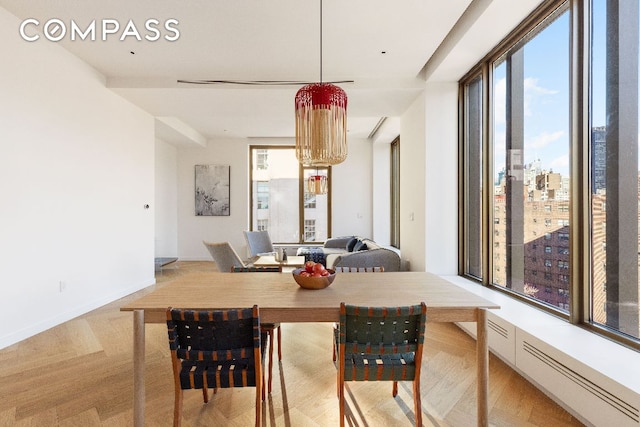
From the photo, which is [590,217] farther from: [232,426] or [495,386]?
[232,426]

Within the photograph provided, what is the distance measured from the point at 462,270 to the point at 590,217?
72.3 inches

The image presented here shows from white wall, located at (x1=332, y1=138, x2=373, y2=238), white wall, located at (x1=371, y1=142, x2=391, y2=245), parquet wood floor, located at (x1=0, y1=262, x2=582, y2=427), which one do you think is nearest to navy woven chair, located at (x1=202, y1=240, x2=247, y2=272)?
parquet wood floor, located at (x1=0, y1=262, x2=582, y2=427)

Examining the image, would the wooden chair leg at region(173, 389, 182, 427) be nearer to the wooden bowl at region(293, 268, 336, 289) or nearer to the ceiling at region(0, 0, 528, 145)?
the wooden bowl at region(293, 268, 336, 289)

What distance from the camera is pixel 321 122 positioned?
6.62 feet

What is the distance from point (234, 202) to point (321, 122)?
606cm

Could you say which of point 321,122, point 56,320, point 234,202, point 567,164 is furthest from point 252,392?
point 234,202

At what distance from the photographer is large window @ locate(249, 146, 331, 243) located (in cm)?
791

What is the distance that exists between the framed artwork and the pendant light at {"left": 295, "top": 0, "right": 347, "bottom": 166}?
19.5 ft

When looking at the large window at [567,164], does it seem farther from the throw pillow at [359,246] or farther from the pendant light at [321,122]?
the throw pillow at [359,246]

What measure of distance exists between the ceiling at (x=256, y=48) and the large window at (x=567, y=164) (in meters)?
0.80

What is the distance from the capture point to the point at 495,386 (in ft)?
7.18

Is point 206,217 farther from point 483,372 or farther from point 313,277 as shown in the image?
point 483,372

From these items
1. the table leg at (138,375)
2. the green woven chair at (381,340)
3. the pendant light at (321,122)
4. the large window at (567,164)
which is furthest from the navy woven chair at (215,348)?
the large window at (567,164)

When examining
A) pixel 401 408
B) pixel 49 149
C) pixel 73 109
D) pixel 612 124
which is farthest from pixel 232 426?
pixel 73 109
